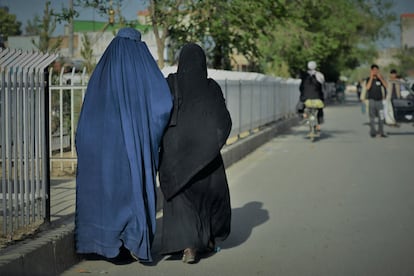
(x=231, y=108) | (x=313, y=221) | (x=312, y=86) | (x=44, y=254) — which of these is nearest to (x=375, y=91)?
(x=312, y=86)

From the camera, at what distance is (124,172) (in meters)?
6.37

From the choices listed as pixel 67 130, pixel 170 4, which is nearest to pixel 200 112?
pixel 67 130

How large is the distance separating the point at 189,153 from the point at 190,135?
0.14m

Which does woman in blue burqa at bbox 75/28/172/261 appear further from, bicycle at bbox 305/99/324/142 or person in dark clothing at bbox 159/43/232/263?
bicycle at bbox 305/99/324/142

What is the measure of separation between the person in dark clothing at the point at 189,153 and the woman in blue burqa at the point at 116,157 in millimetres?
289

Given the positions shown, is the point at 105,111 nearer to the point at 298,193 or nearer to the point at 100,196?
the point at 100,196

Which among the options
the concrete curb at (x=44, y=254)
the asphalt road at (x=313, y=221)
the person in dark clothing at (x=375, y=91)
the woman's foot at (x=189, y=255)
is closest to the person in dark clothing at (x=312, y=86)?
the person in dark clothing at (x=375, y=91)

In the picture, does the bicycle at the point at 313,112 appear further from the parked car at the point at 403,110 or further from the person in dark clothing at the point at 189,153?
the person in dark clothing at the point at 189,153

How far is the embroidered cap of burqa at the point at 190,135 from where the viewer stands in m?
6.71

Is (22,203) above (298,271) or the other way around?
above

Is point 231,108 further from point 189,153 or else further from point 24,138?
point 24,138

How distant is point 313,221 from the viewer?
28.8ft

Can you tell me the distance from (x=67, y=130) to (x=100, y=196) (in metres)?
6.26

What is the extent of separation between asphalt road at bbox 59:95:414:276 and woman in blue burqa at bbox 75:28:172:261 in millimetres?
333
